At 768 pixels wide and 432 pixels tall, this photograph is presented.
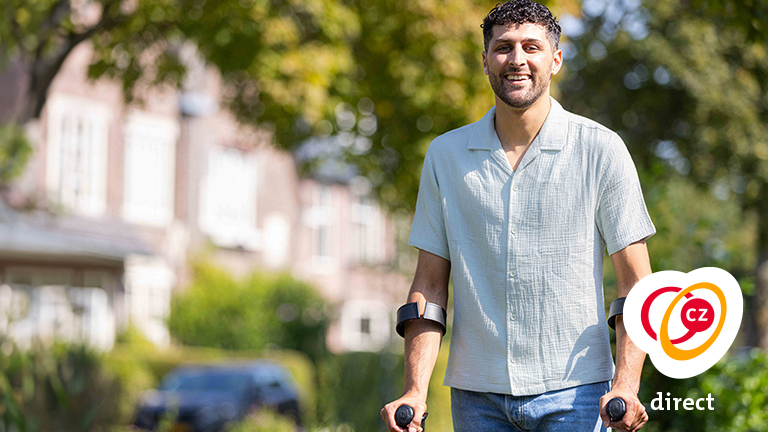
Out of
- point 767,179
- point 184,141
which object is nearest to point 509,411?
point 767,179

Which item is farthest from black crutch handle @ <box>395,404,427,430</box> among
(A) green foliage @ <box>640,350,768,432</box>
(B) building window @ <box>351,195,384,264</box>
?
(B) building window @ <box>351,195,384,264</box>

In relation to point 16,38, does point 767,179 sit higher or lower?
lower

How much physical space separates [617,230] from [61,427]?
21.3 ft

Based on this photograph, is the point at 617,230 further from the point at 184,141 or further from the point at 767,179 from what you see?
the point at 184,141

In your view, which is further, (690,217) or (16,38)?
(16,38)

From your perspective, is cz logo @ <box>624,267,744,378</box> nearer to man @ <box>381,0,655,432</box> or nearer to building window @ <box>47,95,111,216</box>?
man @ <box>381,0,655,432</box>

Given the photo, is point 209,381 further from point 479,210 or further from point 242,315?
point 479,210

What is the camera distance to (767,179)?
45.1 ft

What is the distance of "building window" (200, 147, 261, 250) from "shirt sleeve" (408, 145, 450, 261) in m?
24.5

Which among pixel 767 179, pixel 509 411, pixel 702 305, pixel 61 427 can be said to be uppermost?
pixel 767 179

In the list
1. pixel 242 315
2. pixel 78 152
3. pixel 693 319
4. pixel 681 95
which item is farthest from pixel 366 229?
pixel 693 319

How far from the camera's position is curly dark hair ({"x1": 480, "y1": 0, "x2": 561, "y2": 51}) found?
260 cm

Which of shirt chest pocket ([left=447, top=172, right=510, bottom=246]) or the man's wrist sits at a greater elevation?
shirt chest pocket ([left=447, top=172, right=510, bottom=246])

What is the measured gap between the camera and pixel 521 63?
2.57 m
